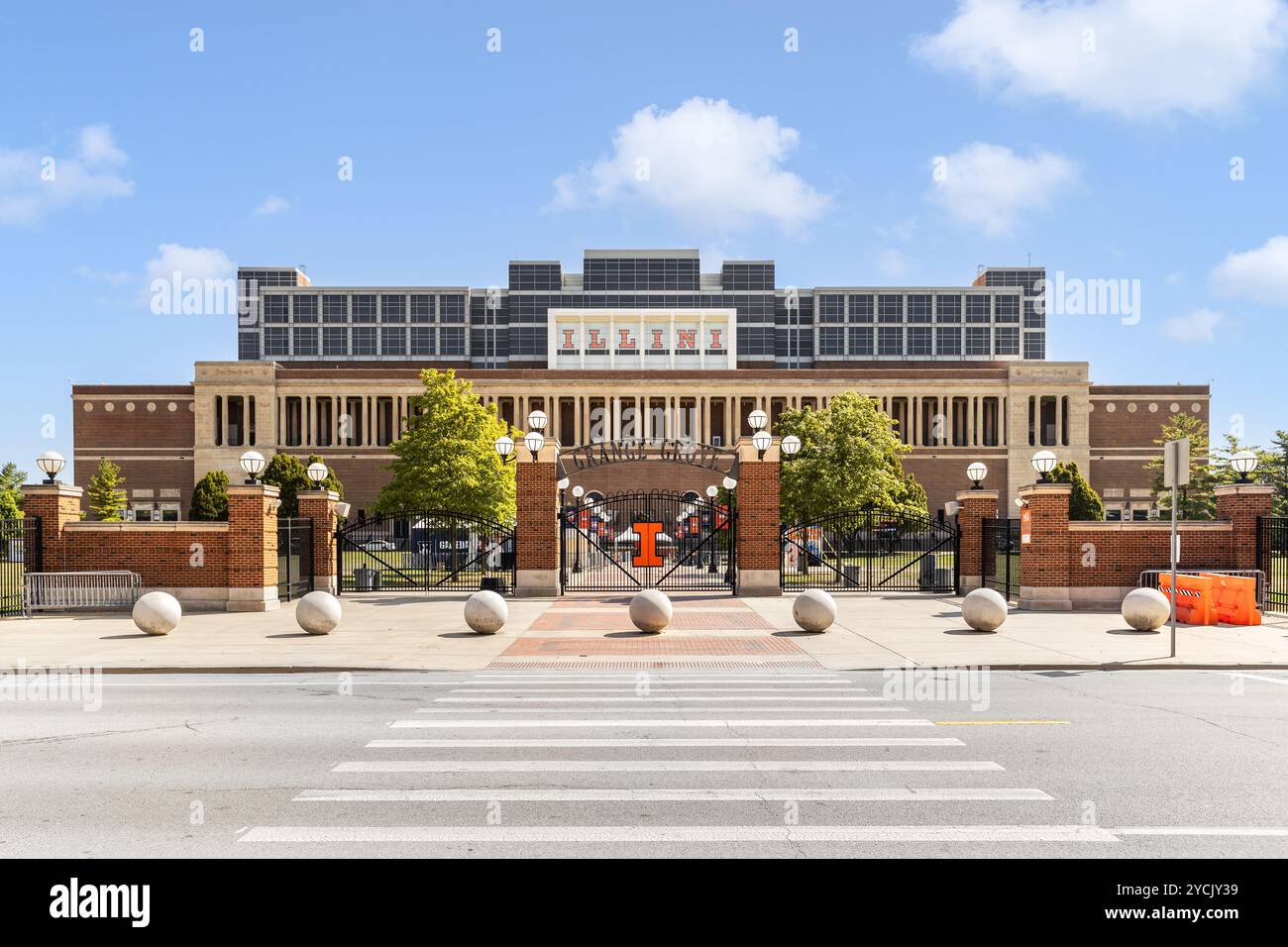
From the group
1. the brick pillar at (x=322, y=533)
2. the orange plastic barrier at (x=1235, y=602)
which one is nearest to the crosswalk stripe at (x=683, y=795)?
the orange plastic barrier at (x=1235, y=602)

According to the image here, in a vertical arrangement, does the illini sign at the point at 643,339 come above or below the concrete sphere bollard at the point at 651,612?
above

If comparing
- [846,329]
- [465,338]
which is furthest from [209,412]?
[846,329]

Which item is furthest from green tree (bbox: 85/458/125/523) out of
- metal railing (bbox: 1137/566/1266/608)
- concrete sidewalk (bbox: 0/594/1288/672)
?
metal railing (bbox: 1137/566/1266/608)

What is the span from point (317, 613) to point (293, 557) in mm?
10343

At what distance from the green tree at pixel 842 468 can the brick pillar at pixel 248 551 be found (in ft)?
99.8

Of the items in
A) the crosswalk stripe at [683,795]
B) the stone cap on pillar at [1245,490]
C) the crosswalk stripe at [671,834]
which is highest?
the stone cap on pillar at [1245,490]

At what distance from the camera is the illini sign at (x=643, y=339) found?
101 metres

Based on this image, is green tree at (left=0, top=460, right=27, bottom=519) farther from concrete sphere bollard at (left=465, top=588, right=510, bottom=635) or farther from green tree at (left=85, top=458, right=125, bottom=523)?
concrete sphere bollard at (left=465, top=588, right=510, bottom=635)

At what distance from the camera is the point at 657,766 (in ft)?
27.6

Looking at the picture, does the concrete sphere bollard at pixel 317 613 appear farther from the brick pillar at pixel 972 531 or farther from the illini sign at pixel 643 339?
the illini sign at pixel 643 339

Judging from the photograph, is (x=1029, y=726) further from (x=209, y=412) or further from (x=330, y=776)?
(x=209, y=412)

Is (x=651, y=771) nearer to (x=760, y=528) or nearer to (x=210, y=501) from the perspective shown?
(x=760, y=528)

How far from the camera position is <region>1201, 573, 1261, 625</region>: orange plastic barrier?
818 inches
